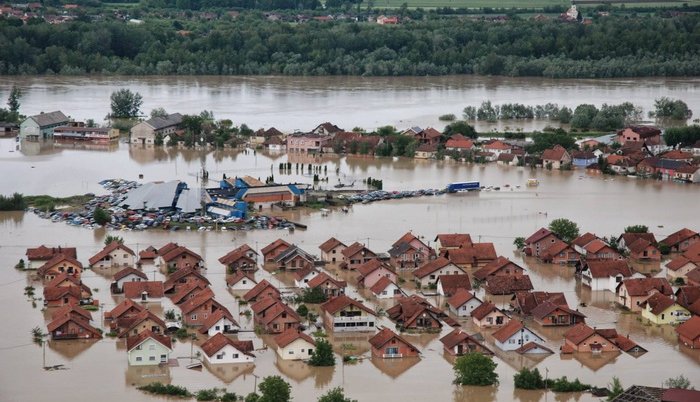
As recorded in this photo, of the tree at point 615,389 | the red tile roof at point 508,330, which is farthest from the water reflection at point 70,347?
the tree at point 615,389

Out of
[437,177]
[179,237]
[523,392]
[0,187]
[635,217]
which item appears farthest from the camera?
[437,177]

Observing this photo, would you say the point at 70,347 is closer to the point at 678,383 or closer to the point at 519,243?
the point at 678,383

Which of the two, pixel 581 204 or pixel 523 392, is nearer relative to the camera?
pixel 523 392

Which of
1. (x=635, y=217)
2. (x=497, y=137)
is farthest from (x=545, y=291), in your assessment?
(x=497, y=137)

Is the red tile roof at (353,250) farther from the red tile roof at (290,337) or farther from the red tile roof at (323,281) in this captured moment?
the red tile roof at (290,337)

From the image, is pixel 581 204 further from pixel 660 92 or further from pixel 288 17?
pixel 288 17

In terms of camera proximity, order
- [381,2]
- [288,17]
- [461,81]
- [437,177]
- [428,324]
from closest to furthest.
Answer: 1. [428,324]
2. [437,177]
3. [461,81]
4. [288,17]
5. [381,2]

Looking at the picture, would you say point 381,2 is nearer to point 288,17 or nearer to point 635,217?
point 288,17
